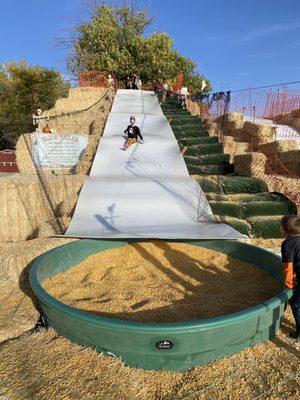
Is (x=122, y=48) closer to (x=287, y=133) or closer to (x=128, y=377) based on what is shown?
(x=287, y=133)

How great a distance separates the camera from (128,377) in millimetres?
2742

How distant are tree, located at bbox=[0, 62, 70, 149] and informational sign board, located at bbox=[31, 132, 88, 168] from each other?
21.5 meters

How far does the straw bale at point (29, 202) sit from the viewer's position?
684cm

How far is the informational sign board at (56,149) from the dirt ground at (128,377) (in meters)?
7.85

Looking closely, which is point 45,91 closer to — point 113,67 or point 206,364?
point 113,67

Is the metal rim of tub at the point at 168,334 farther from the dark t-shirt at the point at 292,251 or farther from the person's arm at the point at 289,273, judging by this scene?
the dark t-shirt at the point at 292,251

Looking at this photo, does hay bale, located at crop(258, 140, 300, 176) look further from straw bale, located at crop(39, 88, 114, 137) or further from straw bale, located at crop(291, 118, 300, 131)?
straw bale, located at crop(39, 88, 114, 137)

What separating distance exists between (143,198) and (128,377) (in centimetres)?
465

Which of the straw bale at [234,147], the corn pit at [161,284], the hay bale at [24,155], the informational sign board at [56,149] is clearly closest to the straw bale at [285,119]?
the straw bale at [234,147]

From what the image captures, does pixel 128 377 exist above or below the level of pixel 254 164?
below

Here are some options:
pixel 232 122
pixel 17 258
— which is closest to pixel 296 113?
pixel 232 122

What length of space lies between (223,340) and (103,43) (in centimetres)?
2828

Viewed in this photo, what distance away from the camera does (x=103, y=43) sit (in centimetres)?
2717

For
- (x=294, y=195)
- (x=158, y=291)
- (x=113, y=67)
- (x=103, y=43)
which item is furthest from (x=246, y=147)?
(x=103, y=43)
